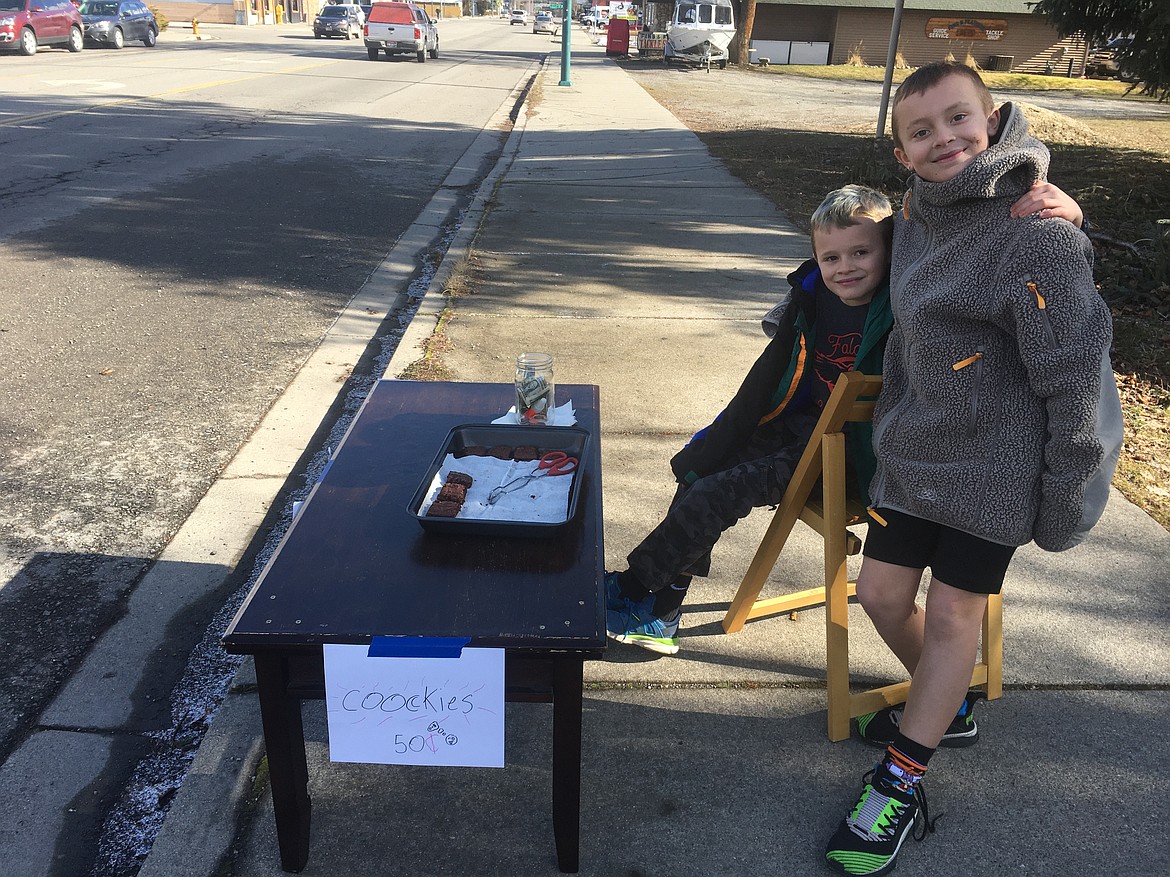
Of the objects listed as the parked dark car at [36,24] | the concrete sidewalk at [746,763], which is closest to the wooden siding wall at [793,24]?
the parked dark car at [36,24]

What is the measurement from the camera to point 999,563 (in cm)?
217

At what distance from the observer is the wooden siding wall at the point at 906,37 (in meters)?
39.1

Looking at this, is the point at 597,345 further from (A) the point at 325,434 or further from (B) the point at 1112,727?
(B) the point at 1112,727

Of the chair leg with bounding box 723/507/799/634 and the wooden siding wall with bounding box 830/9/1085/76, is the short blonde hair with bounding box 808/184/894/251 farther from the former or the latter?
the wooden siding wall with bounding box 830/9/1085/76

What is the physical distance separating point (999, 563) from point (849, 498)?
25.9 inches

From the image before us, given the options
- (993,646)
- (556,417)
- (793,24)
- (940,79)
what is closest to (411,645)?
(556,417)

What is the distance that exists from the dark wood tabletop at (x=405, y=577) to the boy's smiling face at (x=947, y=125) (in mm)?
1116

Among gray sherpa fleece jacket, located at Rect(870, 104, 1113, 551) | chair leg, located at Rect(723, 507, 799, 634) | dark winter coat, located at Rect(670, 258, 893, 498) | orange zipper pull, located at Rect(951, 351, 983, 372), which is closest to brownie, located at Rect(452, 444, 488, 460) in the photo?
dark winter coat, located at Rect(670, 258, 893, 498)

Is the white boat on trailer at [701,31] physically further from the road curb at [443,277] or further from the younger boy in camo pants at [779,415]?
the younger boy in camo pants at [779,415]

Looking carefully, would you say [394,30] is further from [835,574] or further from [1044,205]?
[1044,205]

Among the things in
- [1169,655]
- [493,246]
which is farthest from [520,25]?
[1169,655]

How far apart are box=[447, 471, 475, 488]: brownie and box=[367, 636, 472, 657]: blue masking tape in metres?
0.59

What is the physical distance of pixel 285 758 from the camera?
206 cm

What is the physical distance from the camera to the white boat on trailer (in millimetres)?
34781
